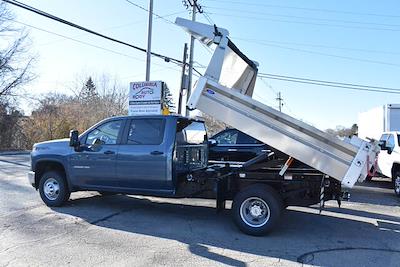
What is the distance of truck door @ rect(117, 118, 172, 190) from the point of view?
25.1ft

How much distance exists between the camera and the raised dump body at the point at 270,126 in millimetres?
6086

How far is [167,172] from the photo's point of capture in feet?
24.8

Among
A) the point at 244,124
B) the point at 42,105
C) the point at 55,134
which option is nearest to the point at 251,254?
the point at 244,124

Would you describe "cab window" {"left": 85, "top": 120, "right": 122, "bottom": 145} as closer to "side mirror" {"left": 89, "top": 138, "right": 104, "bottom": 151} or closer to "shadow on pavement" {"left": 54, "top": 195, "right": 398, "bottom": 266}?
"side mirror" {"left": 89, "top": 138, "right": 104, "bottom": 151}

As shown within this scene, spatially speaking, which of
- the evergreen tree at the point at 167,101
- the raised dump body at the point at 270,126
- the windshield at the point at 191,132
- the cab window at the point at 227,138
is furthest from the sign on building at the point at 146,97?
the raised dump body at the point at 270,126

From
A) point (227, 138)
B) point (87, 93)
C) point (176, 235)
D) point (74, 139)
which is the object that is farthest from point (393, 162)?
point (87, 93)

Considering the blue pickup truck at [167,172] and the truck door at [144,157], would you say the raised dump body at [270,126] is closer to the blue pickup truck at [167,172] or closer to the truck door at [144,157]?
the blue pickup truck at [167,172]

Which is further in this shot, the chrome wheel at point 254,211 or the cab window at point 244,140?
the cab window at point 244,140

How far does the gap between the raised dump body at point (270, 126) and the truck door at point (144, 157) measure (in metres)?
1.28

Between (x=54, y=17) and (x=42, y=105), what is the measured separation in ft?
88.5

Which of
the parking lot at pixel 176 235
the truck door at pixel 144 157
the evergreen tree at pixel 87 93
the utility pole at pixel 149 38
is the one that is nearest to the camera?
the parking lot at pixel 176 235

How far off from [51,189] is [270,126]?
4867 millimetres

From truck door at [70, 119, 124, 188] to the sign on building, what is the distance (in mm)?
10425

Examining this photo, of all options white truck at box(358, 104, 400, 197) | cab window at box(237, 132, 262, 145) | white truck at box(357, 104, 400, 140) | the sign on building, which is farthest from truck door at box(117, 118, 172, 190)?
the sign on building
